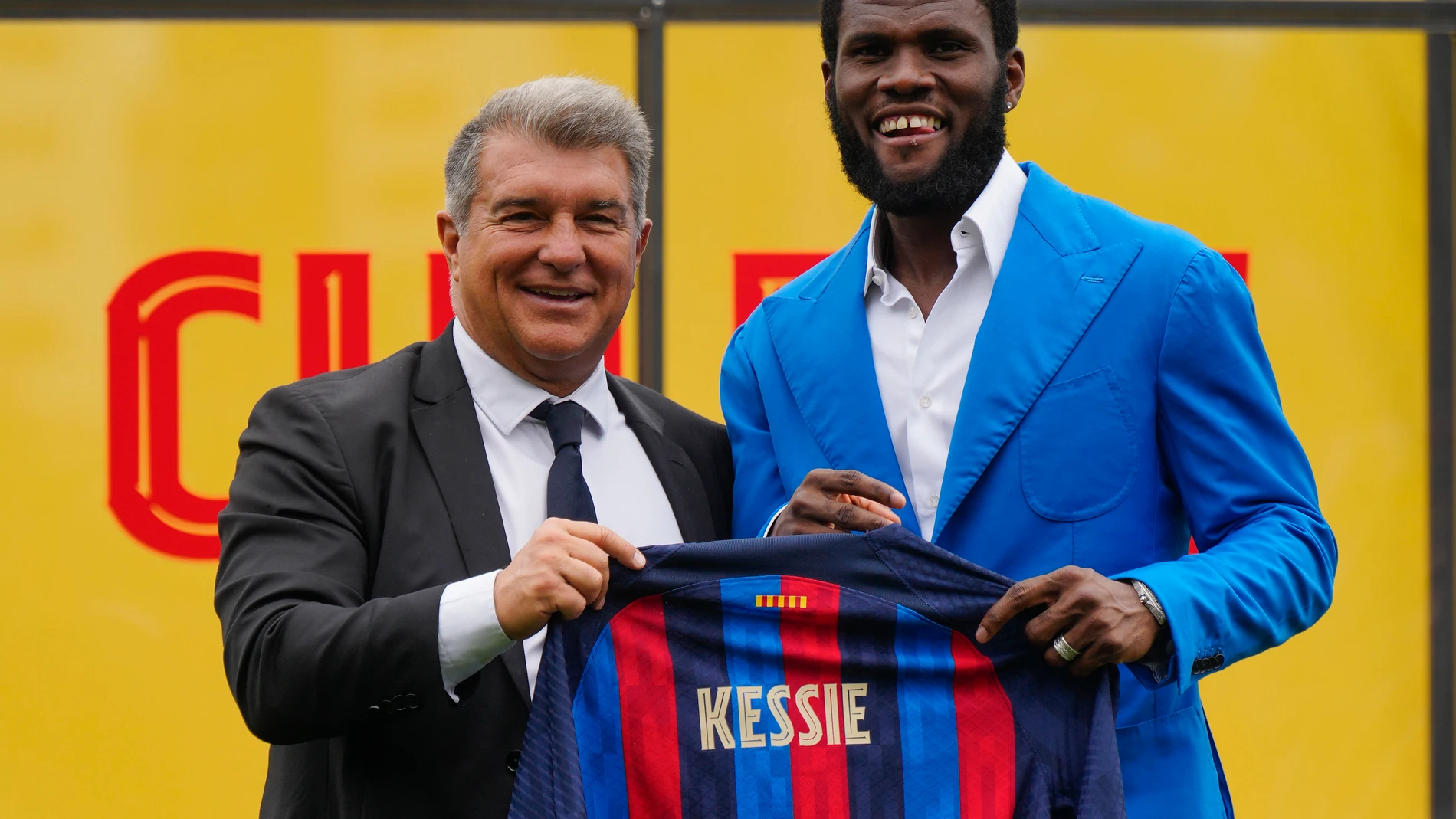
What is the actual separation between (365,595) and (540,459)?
1.28 ft

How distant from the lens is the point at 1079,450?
7.32 ft

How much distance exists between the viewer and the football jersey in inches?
81.5

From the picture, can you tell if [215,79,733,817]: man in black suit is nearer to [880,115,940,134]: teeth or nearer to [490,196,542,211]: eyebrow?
[490,196,542,211]: eyebrow

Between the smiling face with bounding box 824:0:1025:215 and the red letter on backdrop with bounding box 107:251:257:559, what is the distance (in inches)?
94.4

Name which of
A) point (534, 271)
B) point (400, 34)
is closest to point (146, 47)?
point (400, 34)

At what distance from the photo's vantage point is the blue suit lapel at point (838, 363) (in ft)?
7.74

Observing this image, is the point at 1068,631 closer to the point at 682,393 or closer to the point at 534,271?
the point at 534,271

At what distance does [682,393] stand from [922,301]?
1688mm

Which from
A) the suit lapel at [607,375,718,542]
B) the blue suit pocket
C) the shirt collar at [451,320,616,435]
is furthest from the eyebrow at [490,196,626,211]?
the blue suit pocket

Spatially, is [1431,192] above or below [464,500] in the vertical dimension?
above

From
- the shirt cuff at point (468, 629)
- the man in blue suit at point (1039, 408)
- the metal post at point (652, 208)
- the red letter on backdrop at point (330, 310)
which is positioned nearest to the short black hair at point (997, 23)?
the man in blue suit at point (1039, 408)

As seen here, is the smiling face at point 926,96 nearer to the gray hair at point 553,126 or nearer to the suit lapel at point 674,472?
the gray hair at point 553,126

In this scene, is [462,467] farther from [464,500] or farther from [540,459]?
[540,459]

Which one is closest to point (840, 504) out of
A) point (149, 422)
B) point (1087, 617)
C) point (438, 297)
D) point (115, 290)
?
point (1087, 617)
